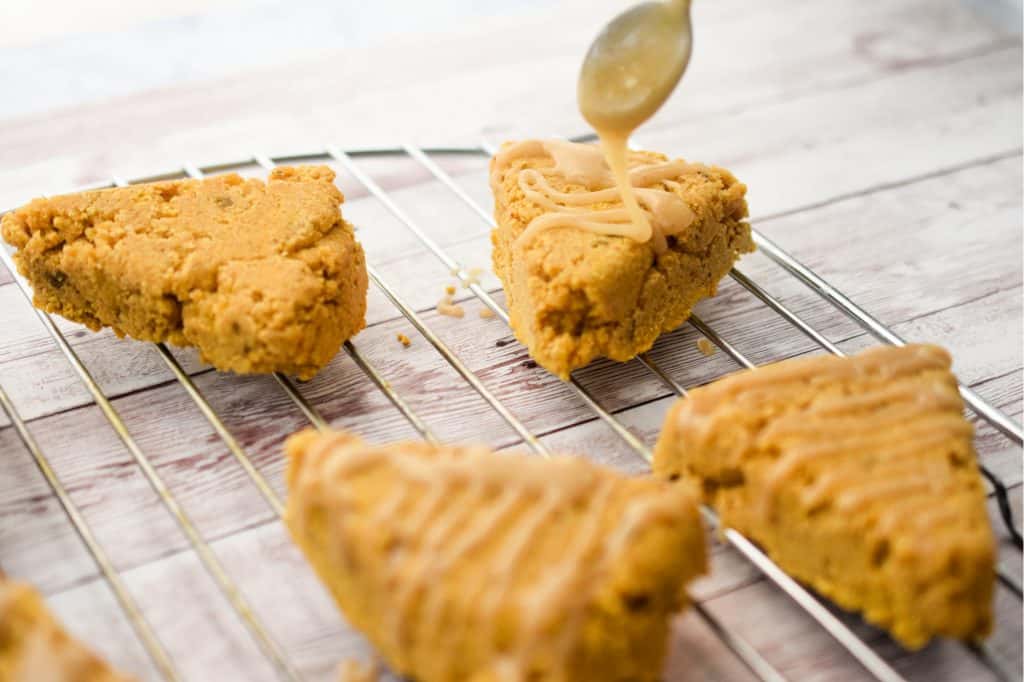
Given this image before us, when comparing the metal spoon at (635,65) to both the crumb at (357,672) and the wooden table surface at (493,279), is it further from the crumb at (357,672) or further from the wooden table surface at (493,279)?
the crumb at (357,672)

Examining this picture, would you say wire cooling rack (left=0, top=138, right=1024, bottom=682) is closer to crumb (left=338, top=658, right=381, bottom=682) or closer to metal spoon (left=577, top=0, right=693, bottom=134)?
crumb (left=338, top=658, right=381, bottom=682)

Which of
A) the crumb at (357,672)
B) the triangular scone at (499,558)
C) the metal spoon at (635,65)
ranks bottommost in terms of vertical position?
the crumb at (357,672)

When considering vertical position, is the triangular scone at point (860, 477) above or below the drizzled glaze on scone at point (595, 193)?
below

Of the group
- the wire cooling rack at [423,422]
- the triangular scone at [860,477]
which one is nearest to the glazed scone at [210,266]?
the wire cooling rack at [423,422]

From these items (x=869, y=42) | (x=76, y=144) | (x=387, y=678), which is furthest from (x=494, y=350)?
(x=869, y=42)

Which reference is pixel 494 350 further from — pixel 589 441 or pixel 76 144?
pixel 76 144

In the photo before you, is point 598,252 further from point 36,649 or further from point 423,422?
point 36,649

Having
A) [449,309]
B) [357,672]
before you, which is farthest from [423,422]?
[357,672]
